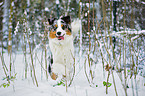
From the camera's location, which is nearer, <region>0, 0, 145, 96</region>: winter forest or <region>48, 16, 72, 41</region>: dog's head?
<region>0, 0, 145, 96</region>: winter forest

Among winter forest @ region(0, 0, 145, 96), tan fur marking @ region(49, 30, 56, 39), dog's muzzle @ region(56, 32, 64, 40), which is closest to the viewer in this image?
winter forest @ region(0, 0, 145, 96)

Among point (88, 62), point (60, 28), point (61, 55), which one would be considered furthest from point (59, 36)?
point (88, 62)

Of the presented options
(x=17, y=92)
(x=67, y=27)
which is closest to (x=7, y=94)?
(x=17, y=92)

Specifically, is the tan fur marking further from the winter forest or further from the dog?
the winter forest

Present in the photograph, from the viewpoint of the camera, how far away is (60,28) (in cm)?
243

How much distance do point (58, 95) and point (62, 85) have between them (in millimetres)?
393

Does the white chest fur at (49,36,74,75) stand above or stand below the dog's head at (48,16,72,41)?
below

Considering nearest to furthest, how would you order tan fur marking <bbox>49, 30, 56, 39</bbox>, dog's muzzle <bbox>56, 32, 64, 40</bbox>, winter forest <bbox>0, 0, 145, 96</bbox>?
winter forest <bbox>0, 0, 145, 96</bbox> → dog's muzzle <bbox>56, 32, 64, 40</bbox> → tan fur marking <bbox>49, 30, 56, 39</bbox>

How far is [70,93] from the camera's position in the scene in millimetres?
1404

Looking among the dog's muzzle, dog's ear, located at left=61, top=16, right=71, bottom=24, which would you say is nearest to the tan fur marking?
the dog's muzzle

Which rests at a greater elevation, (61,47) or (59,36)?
(59,36)

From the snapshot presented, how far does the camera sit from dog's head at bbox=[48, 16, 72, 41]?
2.38m

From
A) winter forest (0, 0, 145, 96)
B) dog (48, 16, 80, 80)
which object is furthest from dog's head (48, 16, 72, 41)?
winter forest (0, 0, 145, 96)

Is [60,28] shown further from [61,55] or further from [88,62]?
[88,62]
